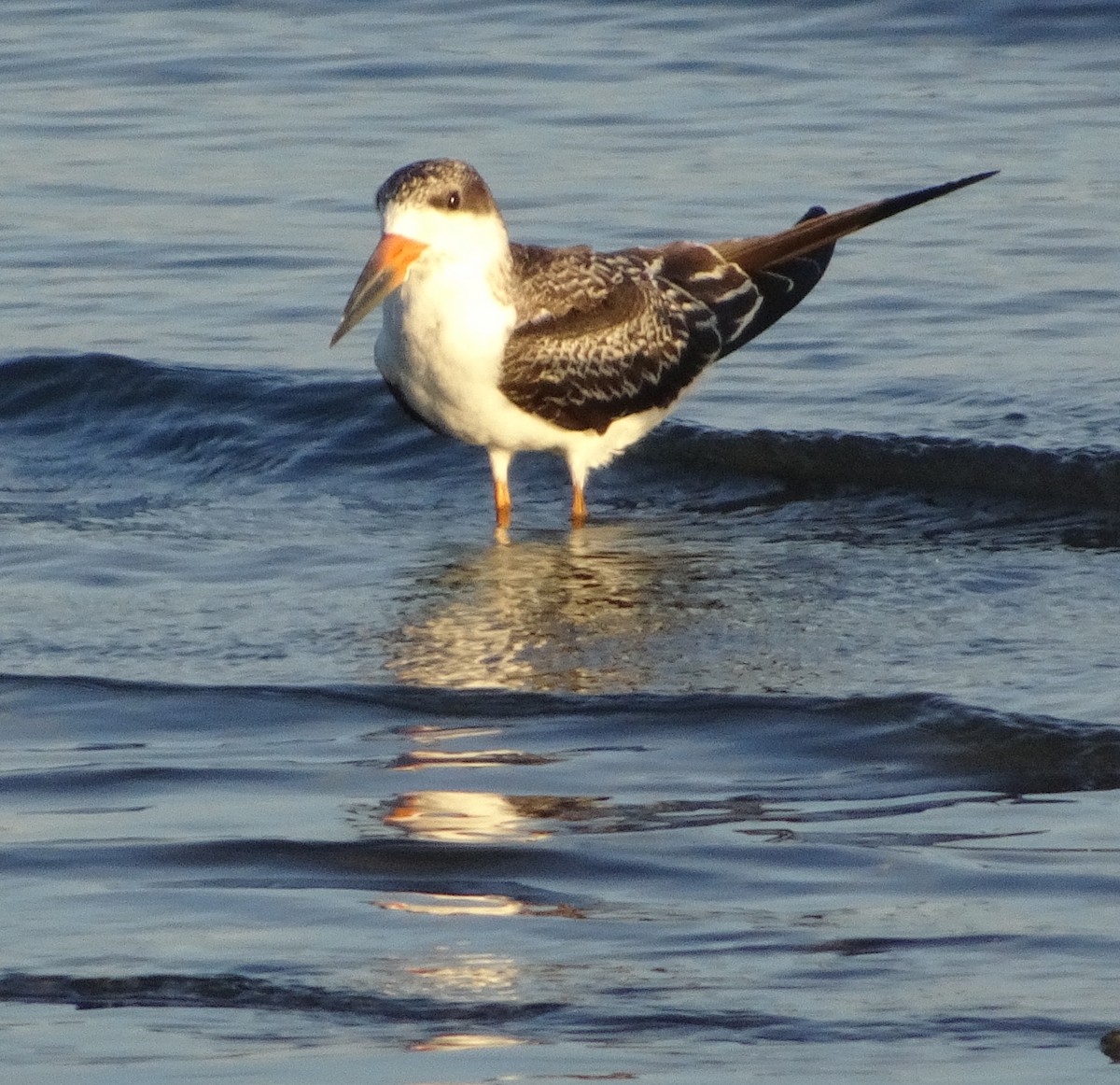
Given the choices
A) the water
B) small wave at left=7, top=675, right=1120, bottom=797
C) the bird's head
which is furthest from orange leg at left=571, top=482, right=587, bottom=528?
small wave at left=7, top=675, right=1120, bottom=797

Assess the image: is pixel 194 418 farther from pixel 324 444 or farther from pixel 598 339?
pixel 598 339

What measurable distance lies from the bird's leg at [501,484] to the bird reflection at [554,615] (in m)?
0.20

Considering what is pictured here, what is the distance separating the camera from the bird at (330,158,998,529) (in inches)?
297

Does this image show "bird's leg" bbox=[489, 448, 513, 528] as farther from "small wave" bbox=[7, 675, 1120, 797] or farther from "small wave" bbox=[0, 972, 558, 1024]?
"small wave" bbox=[0, 972, 558, 1024]

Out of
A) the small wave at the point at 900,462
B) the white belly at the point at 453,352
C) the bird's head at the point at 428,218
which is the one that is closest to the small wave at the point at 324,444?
the small wave at the point at 900,462

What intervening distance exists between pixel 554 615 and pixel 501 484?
1.39 m

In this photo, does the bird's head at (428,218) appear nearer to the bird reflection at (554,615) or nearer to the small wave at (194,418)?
the bird reflection at (554,615)

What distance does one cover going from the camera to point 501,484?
26.9 ft

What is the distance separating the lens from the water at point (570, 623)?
3967 mm

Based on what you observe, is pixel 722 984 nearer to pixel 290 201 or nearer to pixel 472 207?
pixel 472 207

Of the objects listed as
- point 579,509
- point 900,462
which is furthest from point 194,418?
point 900,462

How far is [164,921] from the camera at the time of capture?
14.1 feet

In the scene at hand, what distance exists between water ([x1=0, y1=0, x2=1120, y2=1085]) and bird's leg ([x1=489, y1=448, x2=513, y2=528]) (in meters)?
0.10

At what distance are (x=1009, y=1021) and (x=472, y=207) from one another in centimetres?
438
